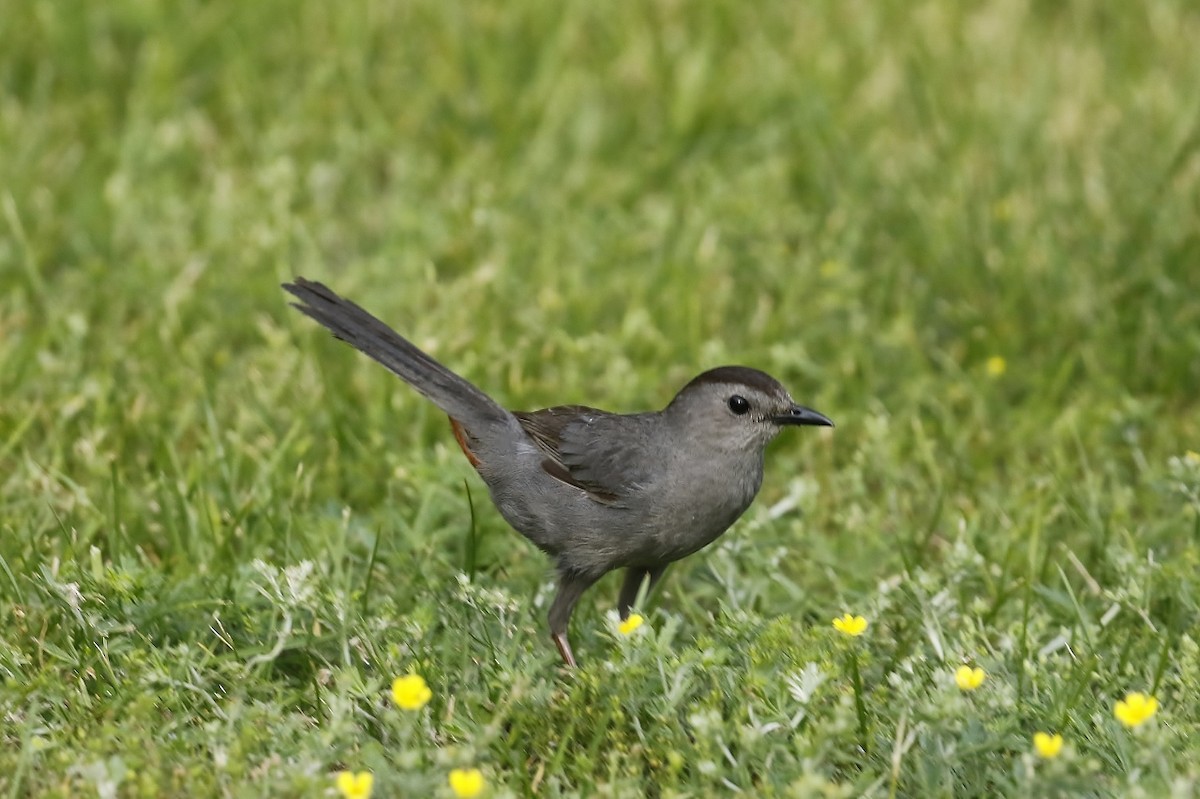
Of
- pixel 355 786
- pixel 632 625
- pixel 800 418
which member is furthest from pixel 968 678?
pixel 355 786

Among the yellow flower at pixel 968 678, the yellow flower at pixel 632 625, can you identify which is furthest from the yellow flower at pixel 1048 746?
the yellow flower at pixel 632 625

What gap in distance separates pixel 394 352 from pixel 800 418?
3.89 ft

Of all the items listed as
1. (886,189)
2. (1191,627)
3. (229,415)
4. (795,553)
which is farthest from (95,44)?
(1191,627)

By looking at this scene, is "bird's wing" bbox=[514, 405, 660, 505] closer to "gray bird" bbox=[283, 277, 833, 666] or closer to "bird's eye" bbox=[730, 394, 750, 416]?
"gray bird" bbox=[283, 277, 833, 666]

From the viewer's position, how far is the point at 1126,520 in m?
5.35

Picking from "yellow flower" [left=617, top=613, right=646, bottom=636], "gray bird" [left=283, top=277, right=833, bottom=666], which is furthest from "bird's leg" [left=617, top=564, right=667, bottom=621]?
"yellow flower" [left=617, top=613, right=646, bottom=636]

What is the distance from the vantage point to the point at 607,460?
15.2 ft

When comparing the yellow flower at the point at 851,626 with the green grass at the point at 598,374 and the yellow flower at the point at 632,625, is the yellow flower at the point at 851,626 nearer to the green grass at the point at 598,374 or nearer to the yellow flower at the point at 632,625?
the green grass at the point at 598,374

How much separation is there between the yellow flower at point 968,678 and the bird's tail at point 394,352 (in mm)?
1591

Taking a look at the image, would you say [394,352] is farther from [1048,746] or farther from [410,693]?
[1048,746]

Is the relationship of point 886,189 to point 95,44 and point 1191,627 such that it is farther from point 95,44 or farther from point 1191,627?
point 95,44

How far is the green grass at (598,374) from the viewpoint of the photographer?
386 cm

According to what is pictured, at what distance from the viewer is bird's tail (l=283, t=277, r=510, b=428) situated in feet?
15.4

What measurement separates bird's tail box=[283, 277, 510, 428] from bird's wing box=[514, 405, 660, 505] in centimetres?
16
